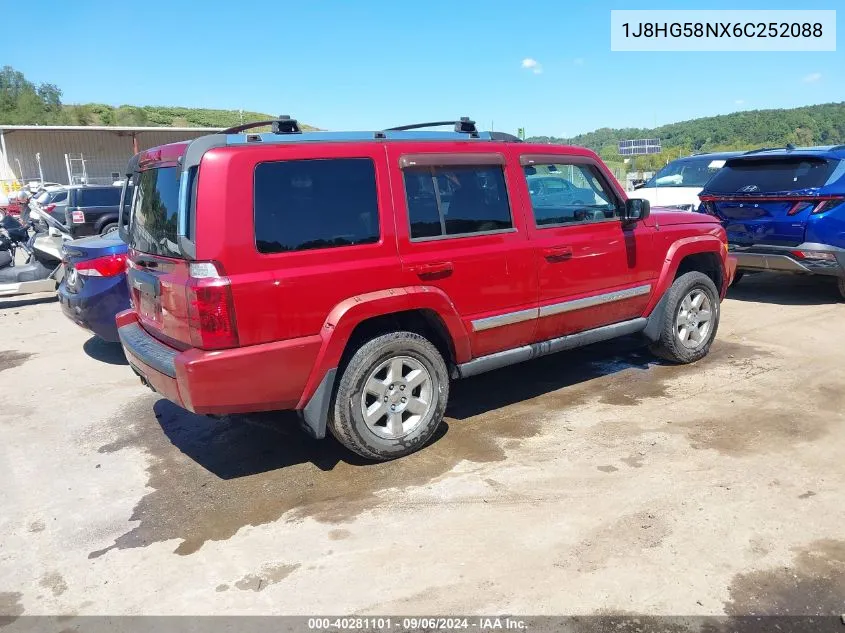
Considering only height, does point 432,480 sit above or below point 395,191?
below

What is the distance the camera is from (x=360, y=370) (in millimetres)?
3869

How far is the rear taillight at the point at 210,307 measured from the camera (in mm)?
3369

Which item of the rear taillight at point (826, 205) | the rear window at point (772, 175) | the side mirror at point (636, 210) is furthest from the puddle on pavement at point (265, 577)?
the rear window at point (772, 175)

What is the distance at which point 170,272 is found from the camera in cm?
367

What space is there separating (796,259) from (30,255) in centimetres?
1051

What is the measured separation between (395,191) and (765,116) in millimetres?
58696

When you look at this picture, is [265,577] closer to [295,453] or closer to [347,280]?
[295,453]

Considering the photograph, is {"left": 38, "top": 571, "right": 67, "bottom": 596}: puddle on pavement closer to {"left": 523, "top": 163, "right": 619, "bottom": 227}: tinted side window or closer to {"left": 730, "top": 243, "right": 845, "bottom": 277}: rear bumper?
{"left": 523, "top": 163, "right": 619, "bottom": 227}: tinted side window

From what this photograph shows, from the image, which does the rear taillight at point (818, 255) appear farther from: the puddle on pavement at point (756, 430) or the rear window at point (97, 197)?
the rear window at point (97, 197)

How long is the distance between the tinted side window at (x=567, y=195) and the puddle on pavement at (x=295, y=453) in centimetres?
140

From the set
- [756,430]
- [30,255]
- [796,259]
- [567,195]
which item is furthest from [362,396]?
[30,255]

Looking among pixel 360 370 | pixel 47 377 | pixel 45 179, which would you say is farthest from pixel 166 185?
pixel 45 179

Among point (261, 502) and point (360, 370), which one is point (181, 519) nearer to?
point (261, 502)

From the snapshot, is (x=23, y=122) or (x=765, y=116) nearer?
(x=765, y=116)
